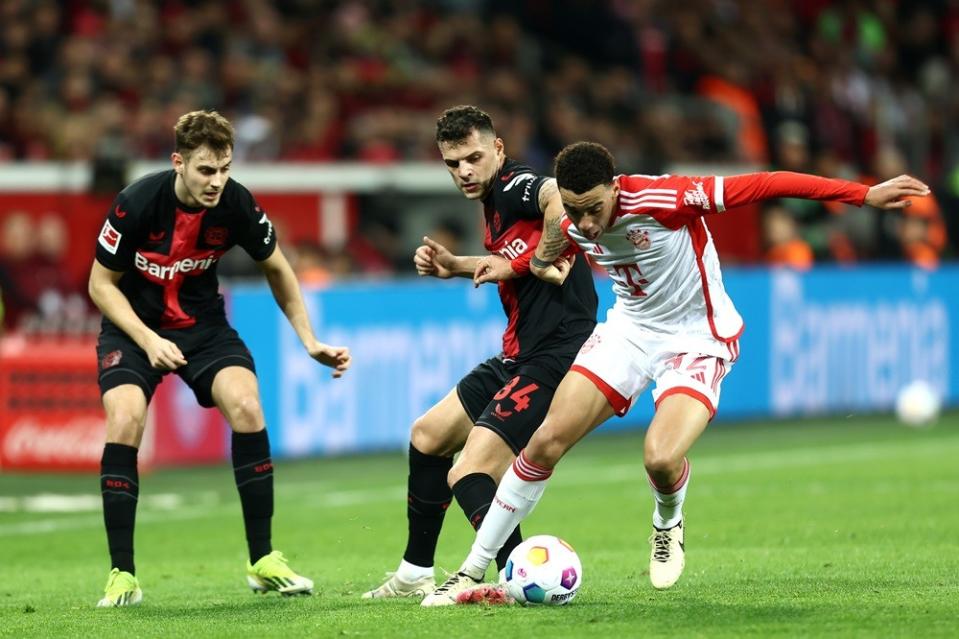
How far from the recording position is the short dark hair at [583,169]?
7.15 m

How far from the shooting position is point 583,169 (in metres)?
7.15

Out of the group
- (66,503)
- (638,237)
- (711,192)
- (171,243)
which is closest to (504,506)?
(638,237)

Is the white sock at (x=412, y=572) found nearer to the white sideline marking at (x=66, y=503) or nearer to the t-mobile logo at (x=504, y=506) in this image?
the t-mobile logo at (x=504, y=506)

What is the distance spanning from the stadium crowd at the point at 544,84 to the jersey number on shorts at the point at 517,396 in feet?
33.1

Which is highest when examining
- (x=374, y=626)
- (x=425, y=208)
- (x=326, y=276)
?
(x=425, y=208)

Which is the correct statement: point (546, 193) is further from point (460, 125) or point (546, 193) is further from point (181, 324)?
point (181, 324)

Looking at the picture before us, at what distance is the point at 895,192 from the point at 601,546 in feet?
12.7

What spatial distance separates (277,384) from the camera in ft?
49.9

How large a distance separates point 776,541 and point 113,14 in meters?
11.8

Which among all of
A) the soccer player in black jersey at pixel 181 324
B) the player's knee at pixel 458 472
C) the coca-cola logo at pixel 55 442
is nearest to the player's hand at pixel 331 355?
the soccer player in black jersey at pixel 181 324

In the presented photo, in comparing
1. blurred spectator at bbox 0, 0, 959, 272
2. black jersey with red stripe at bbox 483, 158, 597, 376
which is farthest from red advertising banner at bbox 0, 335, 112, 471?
black jersey with red stripe at bbox 483, 158, 597, 376

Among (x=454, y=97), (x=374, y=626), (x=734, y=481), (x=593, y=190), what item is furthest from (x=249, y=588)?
(x=454, y=97)

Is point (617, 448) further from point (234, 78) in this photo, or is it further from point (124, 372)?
point (124, 372)

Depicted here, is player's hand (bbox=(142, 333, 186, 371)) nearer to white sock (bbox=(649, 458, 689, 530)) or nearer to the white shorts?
the white shorts
